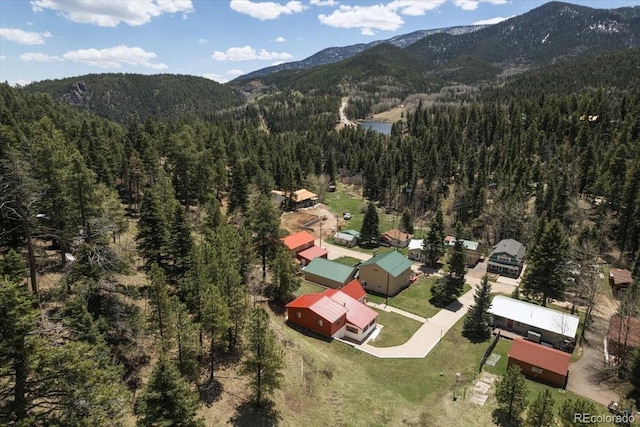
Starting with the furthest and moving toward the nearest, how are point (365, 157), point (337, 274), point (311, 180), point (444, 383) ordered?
1. point (365, 157)
2. point (311, 180)
3. point (337, 274)
4. point (444, 383)

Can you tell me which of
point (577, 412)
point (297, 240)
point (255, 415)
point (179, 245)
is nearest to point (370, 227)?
point (297, 240)

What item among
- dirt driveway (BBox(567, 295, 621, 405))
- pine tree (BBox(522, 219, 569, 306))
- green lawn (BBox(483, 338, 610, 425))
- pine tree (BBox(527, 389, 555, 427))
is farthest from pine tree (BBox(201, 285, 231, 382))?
pine tree (BBox(522, 219, 569, 306))

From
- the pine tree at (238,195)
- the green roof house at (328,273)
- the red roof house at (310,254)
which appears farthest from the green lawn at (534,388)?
the pine tree at (238,195)

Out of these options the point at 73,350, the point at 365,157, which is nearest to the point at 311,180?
the point at 365,157

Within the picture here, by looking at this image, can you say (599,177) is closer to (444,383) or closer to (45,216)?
(444,383)

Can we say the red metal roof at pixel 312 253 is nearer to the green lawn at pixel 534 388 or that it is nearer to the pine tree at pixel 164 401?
the green lawn at pixel 534 388

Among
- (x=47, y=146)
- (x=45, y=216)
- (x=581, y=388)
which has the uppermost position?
(x=47, y=146)

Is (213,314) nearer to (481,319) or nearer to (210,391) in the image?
(210,391)
